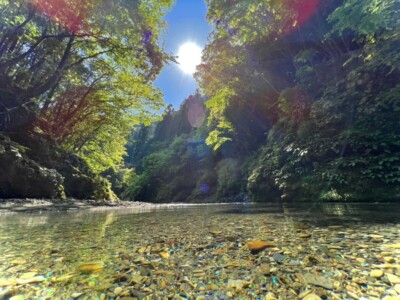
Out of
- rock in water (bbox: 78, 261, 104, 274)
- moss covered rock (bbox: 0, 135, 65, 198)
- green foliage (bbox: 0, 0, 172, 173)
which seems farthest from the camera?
green foliage (bbox: 0, 0, 172, 173)

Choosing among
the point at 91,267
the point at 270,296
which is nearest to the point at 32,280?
the point at 91,267

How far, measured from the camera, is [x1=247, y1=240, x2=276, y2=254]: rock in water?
193 centimetres

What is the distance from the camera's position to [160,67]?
14.1 metres

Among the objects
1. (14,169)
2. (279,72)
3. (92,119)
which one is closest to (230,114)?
(279,72)

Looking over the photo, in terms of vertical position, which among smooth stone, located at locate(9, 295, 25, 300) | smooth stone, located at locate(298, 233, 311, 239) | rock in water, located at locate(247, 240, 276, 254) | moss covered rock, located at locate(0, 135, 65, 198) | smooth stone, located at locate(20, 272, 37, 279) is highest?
moss covered rock, located at locate(0, 135, 65, 198)

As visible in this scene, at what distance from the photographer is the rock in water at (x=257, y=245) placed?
6.33 feet

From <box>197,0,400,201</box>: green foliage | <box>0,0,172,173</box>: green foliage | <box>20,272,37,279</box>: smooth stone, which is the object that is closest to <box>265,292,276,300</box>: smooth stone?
<box>20,272,37,279</box>: smooth stone

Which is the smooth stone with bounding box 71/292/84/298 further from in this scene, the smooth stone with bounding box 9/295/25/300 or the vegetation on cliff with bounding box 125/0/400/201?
the vegetation on cliff with bounding box 125/0/400/201

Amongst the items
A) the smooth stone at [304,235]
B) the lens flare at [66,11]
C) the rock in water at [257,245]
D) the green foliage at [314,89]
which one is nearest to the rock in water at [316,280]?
the rock in water at [257,245]

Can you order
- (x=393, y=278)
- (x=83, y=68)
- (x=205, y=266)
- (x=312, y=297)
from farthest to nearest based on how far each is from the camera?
(x=83, y=68) → (x=205, y=266) → (x=393, y=278) → (x=312, y=297)

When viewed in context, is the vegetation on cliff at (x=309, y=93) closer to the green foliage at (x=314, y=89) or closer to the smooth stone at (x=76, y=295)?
the green foliage at (x=314, y=89)

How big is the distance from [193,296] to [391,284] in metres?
1.06

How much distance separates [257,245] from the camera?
80.0 inches

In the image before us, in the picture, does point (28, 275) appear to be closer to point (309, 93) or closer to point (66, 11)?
point (66, 11)
